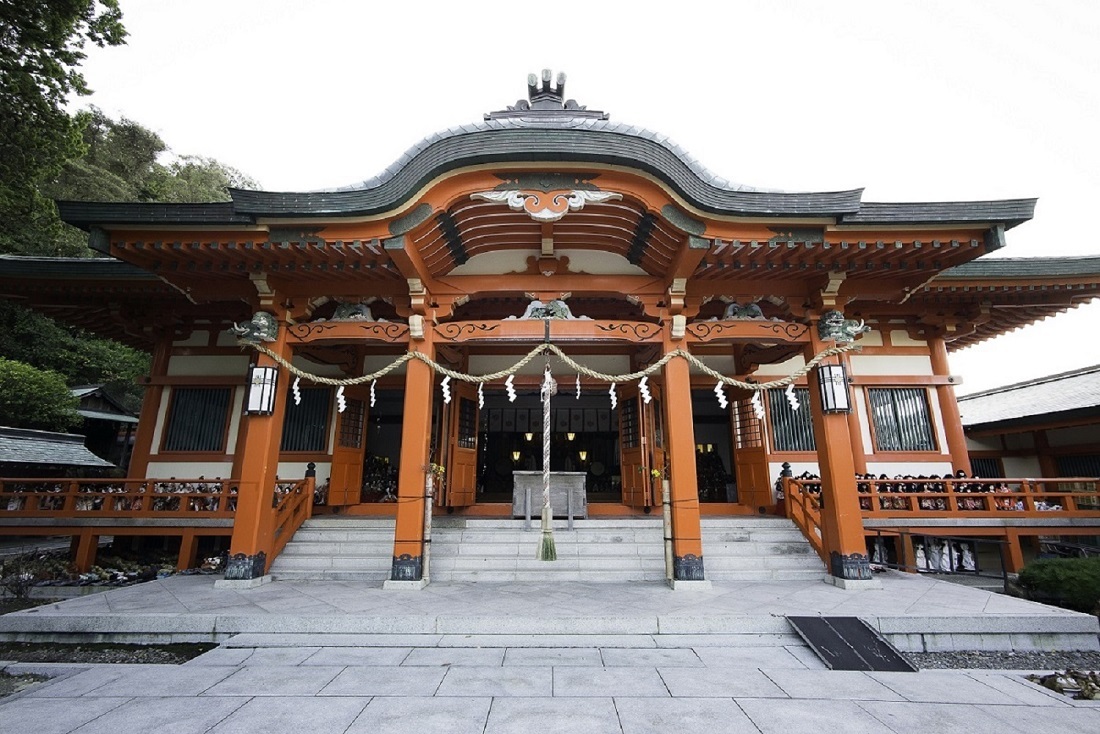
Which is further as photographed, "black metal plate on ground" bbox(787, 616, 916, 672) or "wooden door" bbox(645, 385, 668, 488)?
"wooden door" bbox(645, 385, 668, 488)

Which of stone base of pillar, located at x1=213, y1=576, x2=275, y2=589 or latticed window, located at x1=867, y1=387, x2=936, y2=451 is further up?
latticed window, located at x1=867, y1=387, x2=936, y2=451

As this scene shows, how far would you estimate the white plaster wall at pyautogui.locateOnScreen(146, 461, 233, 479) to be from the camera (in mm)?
10242

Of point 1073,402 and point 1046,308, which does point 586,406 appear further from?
point 1073,402

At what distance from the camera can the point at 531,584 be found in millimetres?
7234

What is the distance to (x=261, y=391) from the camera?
7539 millimetres

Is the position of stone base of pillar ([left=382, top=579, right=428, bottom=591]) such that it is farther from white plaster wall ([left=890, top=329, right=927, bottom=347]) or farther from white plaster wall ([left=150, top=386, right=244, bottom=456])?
white plaster wall ([left=890, top=329, right=927, bottom=347])

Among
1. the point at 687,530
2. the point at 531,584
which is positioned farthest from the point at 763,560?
the point at 531,584

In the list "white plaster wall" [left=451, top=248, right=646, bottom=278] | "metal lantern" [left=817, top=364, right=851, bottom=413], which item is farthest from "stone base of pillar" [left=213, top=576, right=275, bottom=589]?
"metal lantern" [left=817, top=364, right=851, bottom=413]

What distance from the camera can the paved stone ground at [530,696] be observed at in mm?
3379

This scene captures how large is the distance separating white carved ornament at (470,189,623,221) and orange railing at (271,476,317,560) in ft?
20.4

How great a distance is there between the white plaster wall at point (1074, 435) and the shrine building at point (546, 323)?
3499 millimetres

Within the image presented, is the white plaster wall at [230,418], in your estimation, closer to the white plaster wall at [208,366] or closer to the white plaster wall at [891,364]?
the white plaster wall at [208,366]

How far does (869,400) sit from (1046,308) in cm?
410

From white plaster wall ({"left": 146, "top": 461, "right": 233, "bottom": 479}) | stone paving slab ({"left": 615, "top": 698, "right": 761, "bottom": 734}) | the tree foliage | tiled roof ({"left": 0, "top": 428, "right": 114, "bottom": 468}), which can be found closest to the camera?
stone paving slab ({"left": 615, "top": 698, "right": 761, "bottom": 734})
